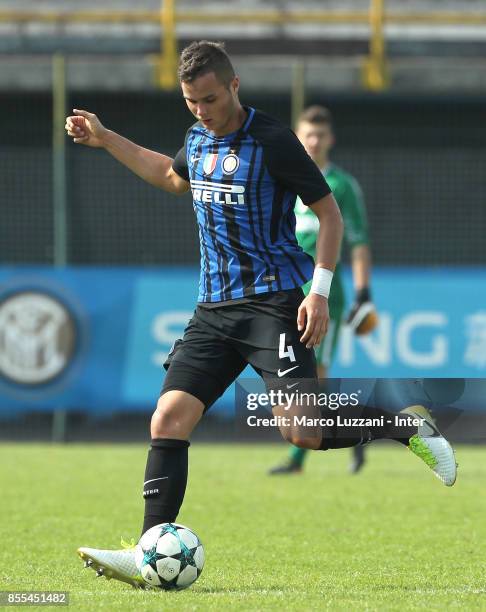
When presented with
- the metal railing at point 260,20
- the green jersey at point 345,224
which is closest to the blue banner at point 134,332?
the green jersey at point 345,224

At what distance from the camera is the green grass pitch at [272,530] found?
4902 mm

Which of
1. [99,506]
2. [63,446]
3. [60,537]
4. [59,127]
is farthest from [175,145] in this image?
[60,537]

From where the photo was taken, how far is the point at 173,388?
16.9 feet

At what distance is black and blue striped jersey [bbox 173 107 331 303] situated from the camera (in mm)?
5168

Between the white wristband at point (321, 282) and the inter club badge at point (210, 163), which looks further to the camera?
the inter club badge at point (210, 163)

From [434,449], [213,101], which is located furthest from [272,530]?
[213,101]

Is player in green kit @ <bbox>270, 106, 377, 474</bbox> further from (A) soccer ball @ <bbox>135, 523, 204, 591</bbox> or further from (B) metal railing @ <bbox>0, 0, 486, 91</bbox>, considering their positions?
(B) metal railing @ <bbox>0, 0, 486, 91</bbox>

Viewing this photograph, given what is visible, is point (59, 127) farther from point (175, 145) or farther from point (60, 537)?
point (60, 537)

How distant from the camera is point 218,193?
A: 5223mm

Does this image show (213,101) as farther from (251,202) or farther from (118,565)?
(118,565)

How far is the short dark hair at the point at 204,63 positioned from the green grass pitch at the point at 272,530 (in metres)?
1.90

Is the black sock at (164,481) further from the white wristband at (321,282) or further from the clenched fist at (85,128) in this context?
the clenched fist at (85,128)

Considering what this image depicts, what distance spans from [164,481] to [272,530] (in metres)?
2.05

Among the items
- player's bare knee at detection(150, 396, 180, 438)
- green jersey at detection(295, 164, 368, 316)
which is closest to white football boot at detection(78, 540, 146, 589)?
player's bare knee at detection(150, 396, 180, 438)
